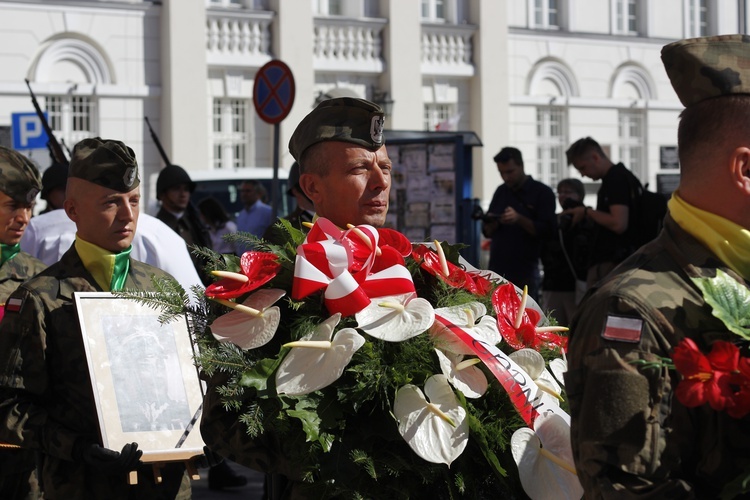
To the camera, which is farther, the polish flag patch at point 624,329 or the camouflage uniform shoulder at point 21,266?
the camouflage uniform shoulder at point 21,266

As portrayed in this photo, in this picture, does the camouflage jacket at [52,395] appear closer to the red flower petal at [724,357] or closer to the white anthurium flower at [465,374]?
the white anthurium flower at [465,374]

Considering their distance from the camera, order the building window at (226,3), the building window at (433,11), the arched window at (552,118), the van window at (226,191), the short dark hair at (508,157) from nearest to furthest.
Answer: the short dark hair at (508,157) < the van window at (226,191) < the building window at (226,3) < the building window at (433,11) < the arched window at (552,118)

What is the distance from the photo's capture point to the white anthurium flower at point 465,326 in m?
3.11

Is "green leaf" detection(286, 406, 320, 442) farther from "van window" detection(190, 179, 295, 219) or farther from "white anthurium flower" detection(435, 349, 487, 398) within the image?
"van window" detection(190, 179, 295, 219)

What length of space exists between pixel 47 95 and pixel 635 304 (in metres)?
22.0

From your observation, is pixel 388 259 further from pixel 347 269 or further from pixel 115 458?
pixel 115 458

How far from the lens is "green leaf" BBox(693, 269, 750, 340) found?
2.16 m

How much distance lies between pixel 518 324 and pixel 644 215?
6.32 m

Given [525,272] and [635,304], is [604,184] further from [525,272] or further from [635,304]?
[635,304]

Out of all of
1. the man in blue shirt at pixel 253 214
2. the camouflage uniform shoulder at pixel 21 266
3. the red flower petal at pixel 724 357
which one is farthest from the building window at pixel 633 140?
the red flower petal at pixel 724 357

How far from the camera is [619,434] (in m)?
2.16

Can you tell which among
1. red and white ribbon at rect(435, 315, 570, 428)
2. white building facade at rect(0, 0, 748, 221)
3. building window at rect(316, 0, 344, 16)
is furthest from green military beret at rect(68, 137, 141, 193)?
building window at rect(316, 0, 344, 16)

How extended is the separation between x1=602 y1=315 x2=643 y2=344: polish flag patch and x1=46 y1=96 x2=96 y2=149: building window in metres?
21.6

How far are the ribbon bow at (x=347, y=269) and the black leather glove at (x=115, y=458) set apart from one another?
1.05 m
